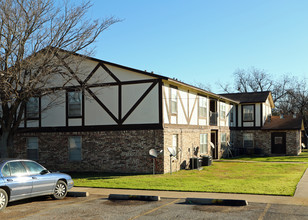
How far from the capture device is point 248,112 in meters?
35.3

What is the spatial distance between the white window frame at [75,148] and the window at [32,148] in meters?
2.65

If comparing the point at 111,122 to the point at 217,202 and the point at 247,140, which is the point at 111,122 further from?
the point at 247,140

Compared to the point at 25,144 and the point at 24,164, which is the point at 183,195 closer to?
the point at 24,164

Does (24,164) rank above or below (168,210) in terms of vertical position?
above

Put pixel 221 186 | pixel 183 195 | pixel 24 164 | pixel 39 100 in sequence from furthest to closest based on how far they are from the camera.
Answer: pixel 39 100 → pixel 221 186 → pixel 183 195 → pixel 24 164

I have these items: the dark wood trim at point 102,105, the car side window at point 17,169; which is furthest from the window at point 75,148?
the car side window at point 17,169

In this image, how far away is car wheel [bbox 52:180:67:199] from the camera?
12305 mm

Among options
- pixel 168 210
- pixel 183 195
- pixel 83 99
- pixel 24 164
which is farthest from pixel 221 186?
pixel 83 99

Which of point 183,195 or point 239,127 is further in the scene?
point 239,127

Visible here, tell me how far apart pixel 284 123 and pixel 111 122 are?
21.0 m

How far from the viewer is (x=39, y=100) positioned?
75.3ft

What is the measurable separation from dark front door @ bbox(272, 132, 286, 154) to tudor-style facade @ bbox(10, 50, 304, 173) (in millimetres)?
12414

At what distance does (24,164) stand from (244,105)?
27563mm

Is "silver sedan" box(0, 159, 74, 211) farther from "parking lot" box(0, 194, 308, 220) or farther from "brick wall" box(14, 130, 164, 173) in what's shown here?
"brick wall" box(14, 130, 164, 173)
